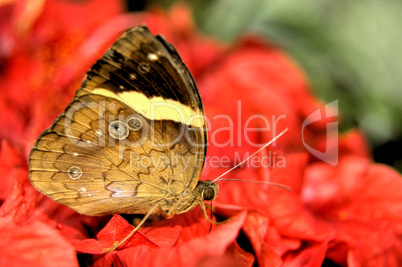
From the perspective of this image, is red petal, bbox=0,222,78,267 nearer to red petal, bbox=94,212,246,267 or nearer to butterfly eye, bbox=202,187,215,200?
red petal, bbox=94,212,246,267

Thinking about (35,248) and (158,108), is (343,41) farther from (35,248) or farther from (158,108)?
(35,248)

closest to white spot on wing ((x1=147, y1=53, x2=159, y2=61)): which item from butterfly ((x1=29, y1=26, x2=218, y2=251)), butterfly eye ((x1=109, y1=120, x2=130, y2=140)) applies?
butterfly ((x1=29, y1=26, x2=218, y2=251))

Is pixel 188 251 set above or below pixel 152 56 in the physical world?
below

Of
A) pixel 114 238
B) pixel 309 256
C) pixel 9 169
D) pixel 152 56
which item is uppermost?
pixel 152 56

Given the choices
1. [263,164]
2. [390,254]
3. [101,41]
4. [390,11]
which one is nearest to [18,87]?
[101,41]

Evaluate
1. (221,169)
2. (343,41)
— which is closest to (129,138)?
(221,169)

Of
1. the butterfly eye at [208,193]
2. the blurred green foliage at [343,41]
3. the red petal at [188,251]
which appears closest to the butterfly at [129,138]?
the butterfly eye at [208,193]
